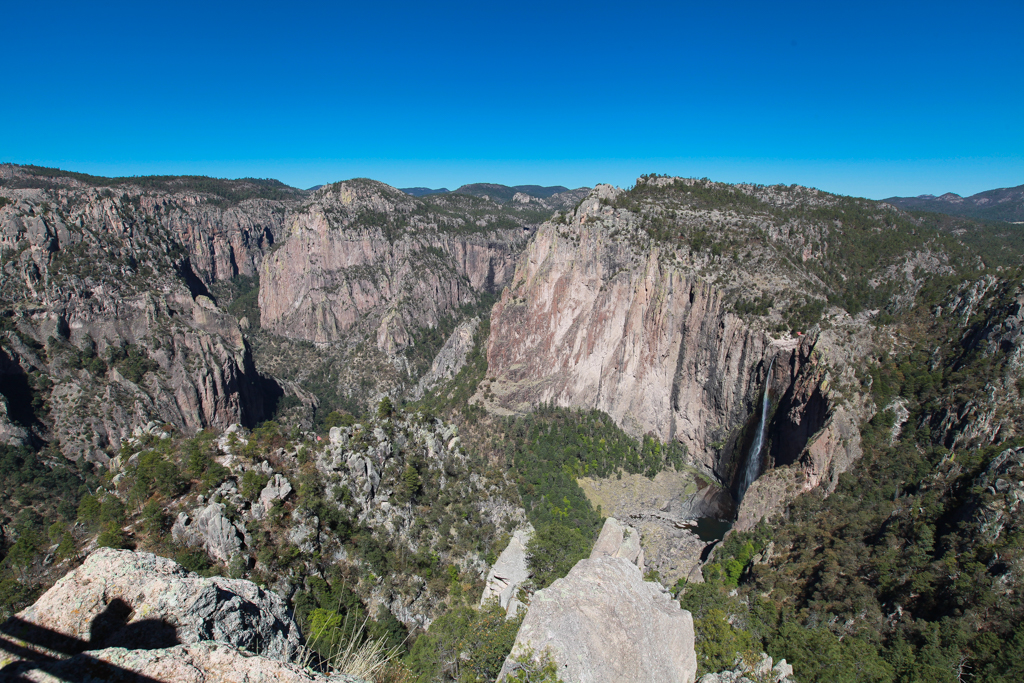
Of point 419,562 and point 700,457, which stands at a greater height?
point 419,562

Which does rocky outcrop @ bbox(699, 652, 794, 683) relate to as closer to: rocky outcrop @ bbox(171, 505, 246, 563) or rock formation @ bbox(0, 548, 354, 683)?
rock formation @ bbox(0, 548, 354, 683)

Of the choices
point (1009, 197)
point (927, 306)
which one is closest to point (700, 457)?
point (927, 306)

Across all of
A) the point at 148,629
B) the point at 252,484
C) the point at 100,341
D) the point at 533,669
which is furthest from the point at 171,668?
the point at 100,341

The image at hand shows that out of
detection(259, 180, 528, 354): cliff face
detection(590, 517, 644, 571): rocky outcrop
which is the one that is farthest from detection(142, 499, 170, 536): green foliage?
detection(259, 180, 528, 354): cliff face

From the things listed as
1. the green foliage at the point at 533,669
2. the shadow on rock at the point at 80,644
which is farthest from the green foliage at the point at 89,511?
the green foliage at the point at 533,669

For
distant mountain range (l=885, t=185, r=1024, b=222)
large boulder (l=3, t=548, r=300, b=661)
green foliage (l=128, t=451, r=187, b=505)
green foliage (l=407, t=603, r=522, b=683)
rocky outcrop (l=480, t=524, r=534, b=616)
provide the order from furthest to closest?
distant mountain range (l=885, t=185, r=1024, b=222) < green foliage (l=128, t=451, r=187, b=505) < rocky outcrop (l=480, t=524, r=534, b=616) < green foliage (l=407, t=603, r=522, b=683) < large boulder (l=3, t=548, r=300, b=661)

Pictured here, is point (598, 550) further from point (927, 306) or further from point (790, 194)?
point (790, 194)
